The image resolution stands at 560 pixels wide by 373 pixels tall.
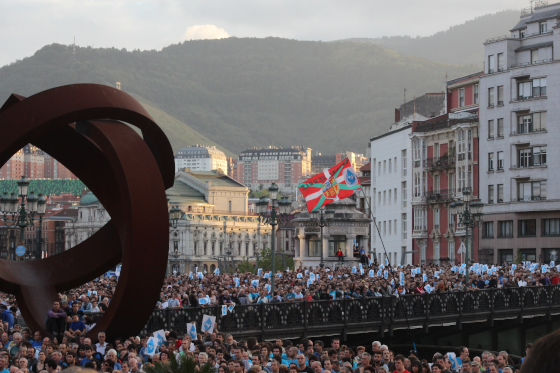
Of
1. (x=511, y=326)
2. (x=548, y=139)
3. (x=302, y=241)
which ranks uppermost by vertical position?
(x=548, y=139)

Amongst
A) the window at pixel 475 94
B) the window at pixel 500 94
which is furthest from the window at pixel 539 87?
the window at pixel 475 94

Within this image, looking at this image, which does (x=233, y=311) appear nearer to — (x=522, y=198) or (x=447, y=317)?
(x=447, y=317)

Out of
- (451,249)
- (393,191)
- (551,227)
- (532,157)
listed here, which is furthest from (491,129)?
(393,191)

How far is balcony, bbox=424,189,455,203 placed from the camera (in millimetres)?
81438

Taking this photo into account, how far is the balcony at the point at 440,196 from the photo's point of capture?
81438 millimetres

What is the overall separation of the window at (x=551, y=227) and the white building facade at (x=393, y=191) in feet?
55.9

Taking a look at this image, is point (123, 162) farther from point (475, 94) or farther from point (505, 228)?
point (475, 94)

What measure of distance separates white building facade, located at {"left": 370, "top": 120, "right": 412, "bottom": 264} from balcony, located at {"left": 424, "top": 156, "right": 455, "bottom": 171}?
181 inches

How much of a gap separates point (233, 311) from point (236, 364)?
46.0ft

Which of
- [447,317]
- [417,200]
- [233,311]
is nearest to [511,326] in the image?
[447,317]

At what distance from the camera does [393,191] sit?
94438mm

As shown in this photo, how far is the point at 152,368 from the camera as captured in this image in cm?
811

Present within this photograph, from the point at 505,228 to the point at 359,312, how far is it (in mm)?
47506

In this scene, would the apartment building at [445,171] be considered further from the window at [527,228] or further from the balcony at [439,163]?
the window at [527,228]
